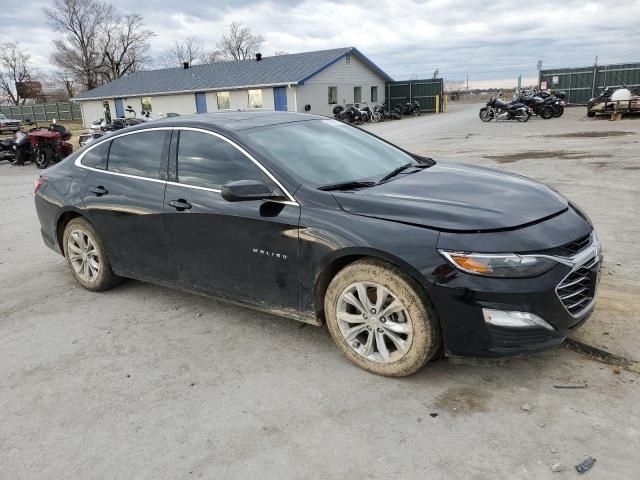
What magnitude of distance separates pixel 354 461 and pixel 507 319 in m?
1.10

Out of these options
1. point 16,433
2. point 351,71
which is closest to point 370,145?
point 16,433

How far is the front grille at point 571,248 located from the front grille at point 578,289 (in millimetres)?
98

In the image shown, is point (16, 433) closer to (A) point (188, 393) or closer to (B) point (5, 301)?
(A) point (188, 393)

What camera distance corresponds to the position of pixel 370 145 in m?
4.45

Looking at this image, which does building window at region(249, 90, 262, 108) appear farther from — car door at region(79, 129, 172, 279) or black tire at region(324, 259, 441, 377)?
black tire at region(324, 259, 441, 377)

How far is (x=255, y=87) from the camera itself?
107 feet

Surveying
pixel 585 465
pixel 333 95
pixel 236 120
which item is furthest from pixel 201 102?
pixel 585 465

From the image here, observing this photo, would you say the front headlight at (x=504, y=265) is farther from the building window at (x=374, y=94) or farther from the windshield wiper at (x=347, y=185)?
the building window at (x=374, y=94)

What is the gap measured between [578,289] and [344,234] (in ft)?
4.53

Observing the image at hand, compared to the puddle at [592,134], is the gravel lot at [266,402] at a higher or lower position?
lower

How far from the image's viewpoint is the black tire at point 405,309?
302cm

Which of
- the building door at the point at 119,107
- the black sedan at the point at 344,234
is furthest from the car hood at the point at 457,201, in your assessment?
the building door at the point at 119,107

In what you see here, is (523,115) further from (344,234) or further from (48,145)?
(344,234)

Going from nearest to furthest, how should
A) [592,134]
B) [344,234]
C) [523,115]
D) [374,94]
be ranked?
1. [344,234]
2. [592,134]
3. [523,115]
4. [374,94]
